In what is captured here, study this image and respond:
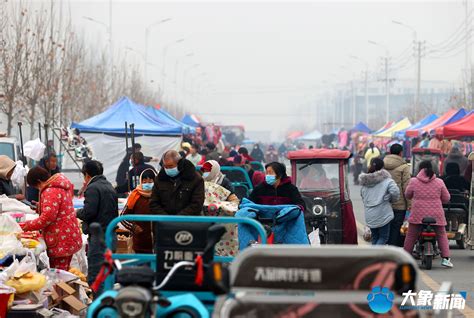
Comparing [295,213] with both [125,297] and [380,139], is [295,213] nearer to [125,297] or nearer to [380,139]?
[125,297]

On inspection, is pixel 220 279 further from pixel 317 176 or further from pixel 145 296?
pixel 317 176

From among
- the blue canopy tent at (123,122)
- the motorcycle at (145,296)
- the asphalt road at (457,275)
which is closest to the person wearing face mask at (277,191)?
the asphalt road at (457,275)

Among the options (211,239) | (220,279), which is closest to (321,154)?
(211,239)

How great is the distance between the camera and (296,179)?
17.4 m

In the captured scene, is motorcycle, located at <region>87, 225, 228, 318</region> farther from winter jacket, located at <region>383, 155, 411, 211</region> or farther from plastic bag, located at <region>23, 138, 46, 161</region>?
plastic bag, located at <region>23, 138, 46, 161</region>

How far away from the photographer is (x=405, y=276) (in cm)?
570

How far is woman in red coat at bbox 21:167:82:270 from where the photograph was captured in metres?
12.0

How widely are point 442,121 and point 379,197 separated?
1892 centimetres

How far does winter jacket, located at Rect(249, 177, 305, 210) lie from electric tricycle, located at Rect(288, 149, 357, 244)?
2.99 m

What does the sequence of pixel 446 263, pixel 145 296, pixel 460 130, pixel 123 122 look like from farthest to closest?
pixel 123 122 < pixel 460 130 < pixel 446 263 < pixel 145 296

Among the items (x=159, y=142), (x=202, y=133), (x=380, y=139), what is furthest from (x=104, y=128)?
(x=380, y=139)

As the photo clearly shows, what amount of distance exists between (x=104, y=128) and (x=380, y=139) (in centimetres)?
3889

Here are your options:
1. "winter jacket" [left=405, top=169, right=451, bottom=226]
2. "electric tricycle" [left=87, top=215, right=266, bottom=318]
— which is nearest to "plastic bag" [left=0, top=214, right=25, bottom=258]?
"electric tricycle" [left=87, top=215, right=266, bottom=318]

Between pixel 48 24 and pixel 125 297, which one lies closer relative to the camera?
pixel 125 297
